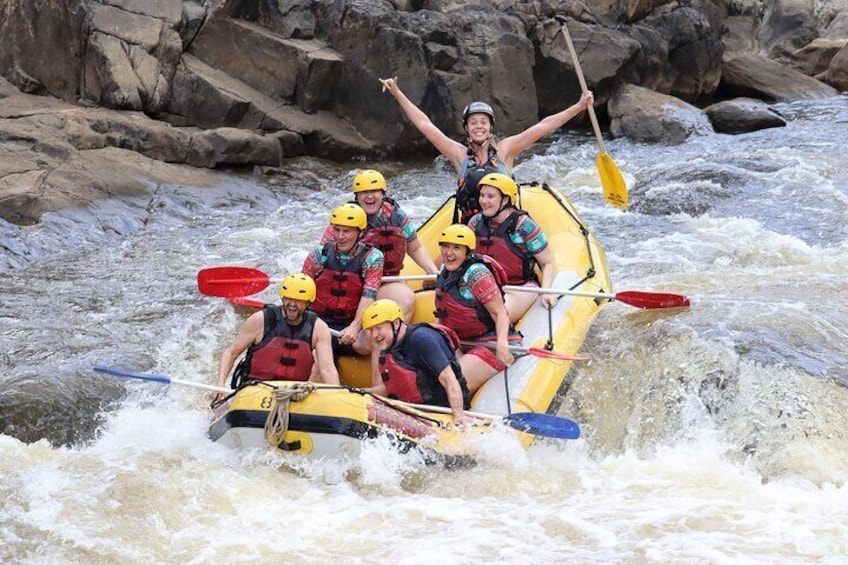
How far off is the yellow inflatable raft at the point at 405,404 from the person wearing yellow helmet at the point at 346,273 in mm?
280

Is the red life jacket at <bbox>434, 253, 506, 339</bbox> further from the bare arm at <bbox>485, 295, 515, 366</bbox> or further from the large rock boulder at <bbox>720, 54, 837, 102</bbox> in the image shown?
the large rock boulder at <bbox>720, 54, 837, 102</bbox>

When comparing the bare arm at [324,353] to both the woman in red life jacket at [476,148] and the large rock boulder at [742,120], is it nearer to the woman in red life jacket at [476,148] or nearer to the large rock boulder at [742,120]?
the woman in red life jacket at [476,148]

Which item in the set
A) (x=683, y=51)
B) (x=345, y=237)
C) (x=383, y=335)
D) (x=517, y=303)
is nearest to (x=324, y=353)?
(x=383, y=335)

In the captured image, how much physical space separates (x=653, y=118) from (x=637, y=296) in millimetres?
9235

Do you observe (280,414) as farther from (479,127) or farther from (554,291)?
(479,127)

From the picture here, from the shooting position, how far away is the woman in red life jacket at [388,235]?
20.2 feet

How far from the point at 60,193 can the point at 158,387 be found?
404cm

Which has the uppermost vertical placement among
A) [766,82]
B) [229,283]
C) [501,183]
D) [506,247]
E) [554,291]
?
[766,82]

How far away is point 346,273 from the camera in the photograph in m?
5.88

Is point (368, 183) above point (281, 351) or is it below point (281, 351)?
above

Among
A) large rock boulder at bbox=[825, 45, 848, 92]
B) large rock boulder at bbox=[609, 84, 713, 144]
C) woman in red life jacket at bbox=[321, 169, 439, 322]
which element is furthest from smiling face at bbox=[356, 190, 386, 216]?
large rock boulder at bbox=[825, 45, 848, 92]

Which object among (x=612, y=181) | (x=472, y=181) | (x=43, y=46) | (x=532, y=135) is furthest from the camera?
(x=43, y=46)

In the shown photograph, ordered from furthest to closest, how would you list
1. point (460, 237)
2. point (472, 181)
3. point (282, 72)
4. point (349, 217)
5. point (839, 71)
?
point (839, 71), point (282, 72), point (472, 181), point (349, 217), point (460, 237)

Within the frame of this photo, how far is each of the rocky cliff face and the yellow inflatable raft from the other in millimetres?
5092
